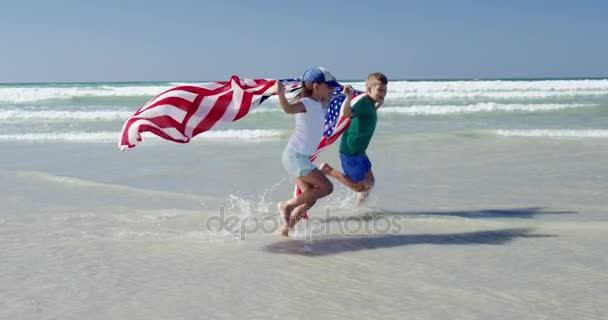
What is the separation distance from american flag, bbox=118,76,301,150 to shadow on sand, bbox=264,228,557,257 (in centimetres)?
138

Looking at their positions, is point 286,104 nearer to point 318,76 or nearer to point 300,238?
point 318,76

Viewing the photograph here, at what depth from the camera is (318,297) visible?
12.1 ft

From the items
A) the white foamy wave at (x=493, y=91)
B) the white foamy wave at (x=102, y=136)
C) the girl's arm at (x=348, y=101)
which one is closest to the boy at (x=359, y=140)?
the girl's arm at (x=348, y=101)

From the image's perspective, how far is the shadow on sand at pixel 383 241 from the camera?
474cm

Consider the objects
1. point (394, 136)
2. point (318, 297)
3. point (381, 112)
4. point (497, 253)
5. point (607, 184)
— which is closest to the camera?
point (318, 297)

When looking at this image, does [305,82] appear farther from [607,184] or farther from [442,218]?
[607,184]

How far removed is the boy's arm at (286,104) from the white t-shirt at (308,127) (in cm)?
5

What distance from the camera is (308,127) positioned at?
4.95m

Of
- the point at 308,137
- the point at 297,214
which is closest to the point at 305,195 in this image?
the point at 297,214

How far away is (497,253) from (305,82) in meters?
1.98

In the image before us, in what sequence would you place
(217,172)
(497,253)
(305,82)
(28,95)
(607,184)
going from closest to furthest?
(497,253) → (305,82) → (607,184) → (217,172) → (28,95)

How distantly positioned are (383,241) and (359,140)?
1314 millimetres

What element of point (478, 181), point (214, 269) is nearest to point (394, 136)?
point (478, 181)

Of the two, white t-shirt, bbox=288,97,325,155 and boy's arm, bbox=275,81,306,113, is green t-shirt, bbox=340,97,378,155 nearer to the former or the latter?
white t-shirt, bbox=288,97,325,155
